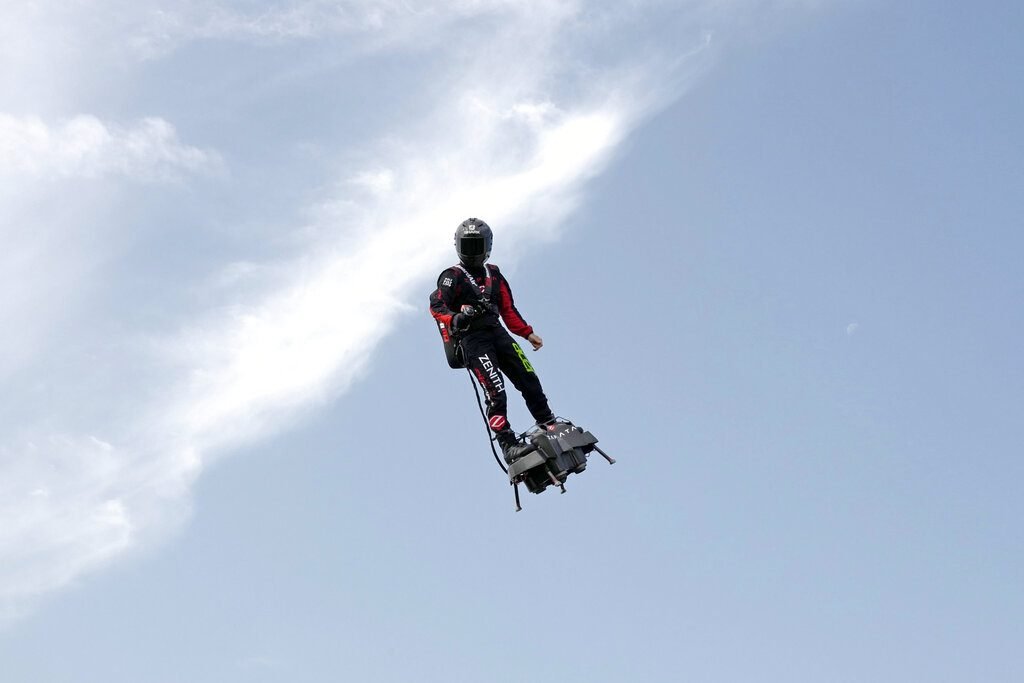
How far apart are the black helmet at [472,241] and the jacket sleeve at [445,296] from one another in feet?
0.96

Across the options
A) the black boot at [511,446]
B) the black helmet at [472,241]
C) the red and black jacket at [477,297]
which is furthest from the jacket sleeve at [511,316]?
the black boot at [511,446]

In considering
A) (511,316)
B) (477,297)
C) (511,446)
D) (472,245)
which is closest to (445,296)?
(477,297)

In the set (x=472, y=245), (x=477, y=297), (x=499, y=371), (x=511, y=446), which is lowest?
(x=511, y=446)

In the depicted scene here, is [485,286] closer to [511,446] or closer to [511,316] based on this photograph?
[511,316]

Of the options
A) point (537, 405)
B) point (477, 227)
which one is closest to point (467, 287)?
point (477, 227)

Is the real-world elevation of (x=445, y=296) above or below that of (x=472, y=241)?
below

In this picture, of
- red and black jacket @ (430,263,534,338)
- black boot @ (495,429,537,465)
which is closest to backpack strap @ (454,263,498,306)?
red and black jacket @ (430,263,534,338)

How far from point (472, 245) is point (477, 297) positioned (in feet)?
2.46

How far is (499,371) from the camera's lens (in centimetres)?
1434

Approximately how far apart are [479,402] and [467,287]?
1.63m

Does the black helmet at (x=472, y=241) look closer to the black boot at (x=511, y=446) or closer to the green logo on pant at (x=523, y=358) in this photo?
the green logo on pant at (x=523, y=358)

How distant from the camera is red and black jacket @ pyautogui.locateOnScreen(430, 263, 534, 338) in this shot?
14.1 meters

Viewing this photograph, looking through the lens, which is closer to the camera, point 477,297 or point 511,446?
point 511,446

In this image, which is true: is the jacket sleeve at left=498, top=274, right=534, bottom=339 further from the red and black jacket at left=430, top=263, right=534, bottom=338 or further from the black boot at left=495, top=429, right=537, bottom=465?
the black boot at left=495, top=429, right=537, bottom=465
